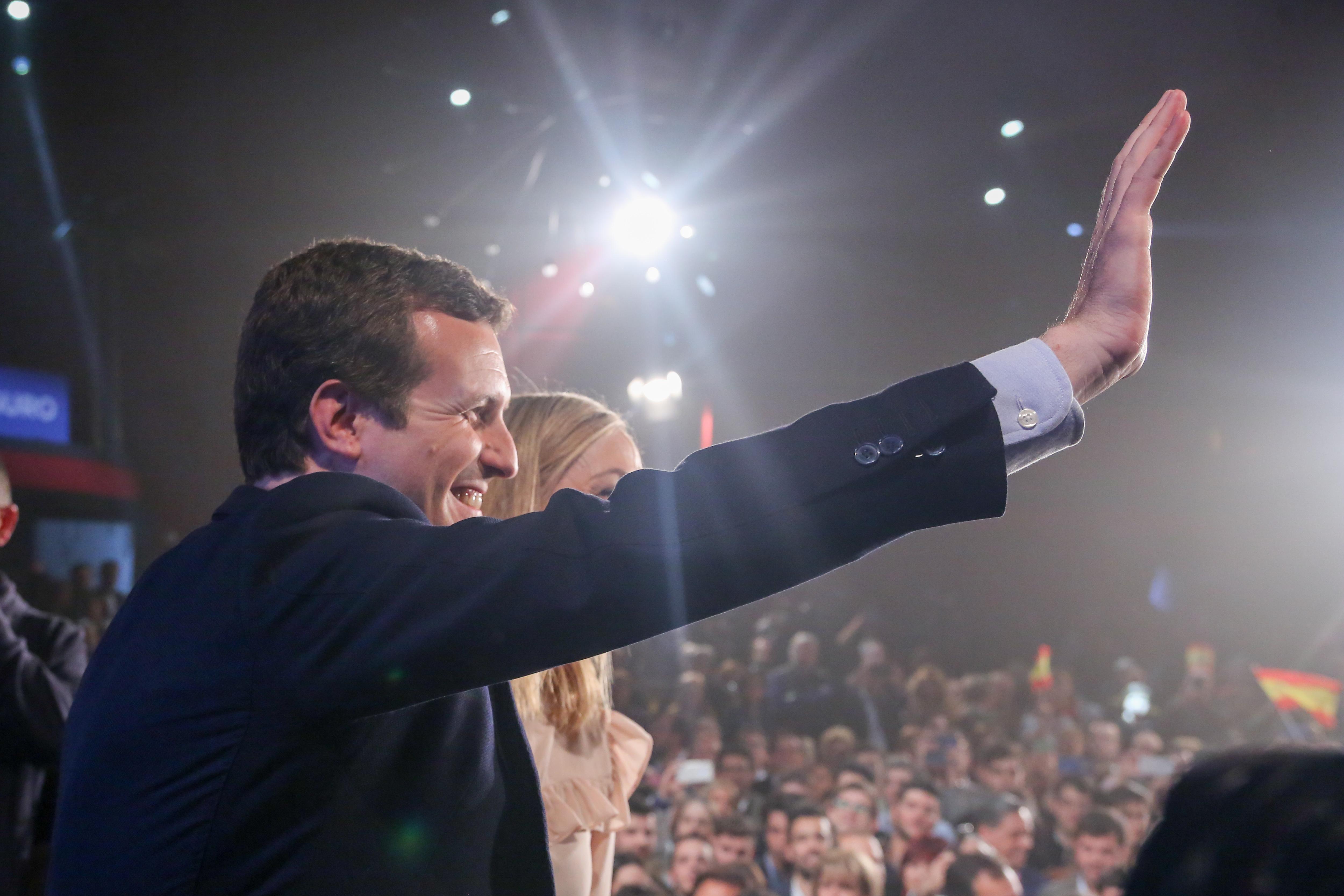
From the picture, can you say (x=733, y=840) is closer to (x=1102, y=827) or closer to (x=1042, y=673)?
(x=1102, y=827)

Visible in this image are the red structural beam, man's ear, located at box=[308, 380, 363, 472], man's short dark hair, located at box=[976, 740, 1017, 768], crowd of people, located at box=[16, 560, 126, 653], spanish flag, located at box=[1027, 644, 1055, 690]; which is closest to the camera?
man's ear, located at box=[308, 380, 363, 472]

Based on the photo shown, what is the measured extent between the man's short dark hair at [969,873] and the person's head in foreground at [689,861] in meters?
1.03

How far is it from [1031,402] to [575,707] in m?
1.42

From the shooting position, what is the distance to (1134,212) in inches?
37.2

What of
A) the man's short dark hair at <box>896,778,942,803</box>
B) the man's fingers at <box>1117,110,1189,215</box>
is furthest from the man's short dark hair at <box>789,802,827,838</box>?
the man's fingers at <box>1117,110,1189,215</box>

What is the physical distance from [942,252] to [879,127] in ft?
4.13

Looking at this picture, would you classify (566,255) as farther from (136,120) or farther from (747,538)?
(747,538)

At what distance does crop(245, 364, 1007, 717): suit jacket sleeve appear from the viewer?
0.81m

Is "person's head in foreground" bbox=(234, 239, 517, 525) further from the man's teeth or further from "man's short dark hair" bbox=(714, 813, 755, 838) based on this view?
"man's short dark hair" bbox=(714, 813, 755, 838)

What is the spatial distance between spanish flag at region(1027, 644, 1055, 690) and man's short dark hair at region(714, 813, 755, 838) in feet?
14.3

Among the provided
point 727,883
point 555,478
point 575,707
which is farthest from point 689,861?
point 555,478

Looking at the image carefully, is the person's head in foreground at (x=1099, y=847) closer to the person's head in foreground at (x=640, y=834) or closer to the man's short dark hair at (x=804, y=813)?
the man's short dark hair at (x=804, y=813)

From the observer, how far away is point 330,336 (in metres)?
1.10

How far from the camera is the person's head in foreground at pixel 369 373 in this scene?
3.56 ft
